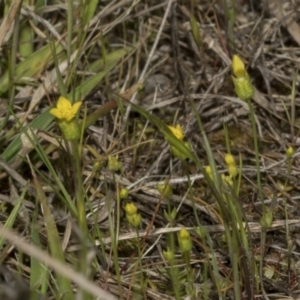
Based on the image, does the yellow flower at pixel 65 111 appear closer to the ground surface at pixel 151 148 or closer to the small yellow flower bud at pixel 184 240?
the ground surface at pixel 151 148

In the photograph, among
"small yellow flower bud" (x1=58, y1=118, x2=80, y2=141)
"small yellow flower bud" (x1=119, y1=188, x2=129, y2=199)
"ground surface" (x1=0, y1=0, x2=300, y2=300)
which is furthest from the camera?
"small yellow flower bud" (x1=119, y1=188, x2=129, y2=199)

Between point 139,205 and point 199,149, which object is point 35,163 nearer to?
point 139,205

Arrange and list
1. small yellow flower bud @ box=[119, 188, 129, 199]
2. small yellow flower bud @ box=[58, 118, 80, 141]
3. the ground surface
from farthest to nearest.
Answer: small yellow flower bud @ box=[119, 188, 129, 199] → the ground surface → small yellow flower bud @ box=[58, 118, 80, 141]

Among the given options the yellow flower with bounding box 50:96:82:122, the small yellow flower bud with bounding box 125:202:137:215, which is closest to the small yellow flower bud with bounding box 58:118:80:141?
the yellow flower with bounding box 50:96:82:122

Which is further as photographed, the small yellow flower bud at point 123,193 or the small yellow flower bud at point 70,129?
the small yellow flower bud at point 123,193

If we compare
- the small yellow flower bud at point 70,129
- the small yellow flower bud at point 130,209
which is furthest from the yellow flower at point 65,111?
the small yellow flower bud at point 130,209

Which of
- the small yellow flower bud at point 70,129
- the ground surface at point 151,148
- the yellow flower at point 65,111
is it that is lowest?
the ground surface at point 151,148

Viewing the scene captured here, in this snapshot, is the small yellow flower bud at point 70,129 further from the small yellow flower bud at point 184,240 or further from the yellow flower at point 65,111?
the small yellow flower bud at point 184,240

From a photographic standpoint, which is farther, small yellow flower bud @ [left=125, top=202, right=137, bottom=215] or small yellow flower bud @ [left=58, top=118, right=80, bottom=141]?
small yellow flower bud @ [left=125, top=202, right=137, bottom=215]

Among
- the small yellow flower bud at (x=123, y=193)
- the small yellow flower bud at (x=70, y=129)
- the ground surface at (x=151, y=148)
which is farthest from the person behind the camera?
the small yellow flower bud at (x=123, y=193)

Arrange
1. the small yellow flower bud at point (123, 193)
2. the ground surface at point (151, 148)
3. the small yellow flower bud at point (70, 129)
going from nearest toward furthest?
the small yellow flower bud at point (70, 129), the ground surface at point (151, 148), the small yellow flower bud at point (123, 193)

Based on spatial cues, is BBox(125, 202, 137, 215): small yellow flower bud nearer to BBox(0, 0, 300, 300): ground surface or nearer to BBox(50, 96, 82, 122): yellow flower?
BBox(0, 0, 300, 300): ground surface

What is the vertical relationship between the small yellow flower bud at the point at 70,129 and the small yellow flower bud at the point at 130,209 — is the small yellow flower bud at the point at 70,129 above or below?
above
